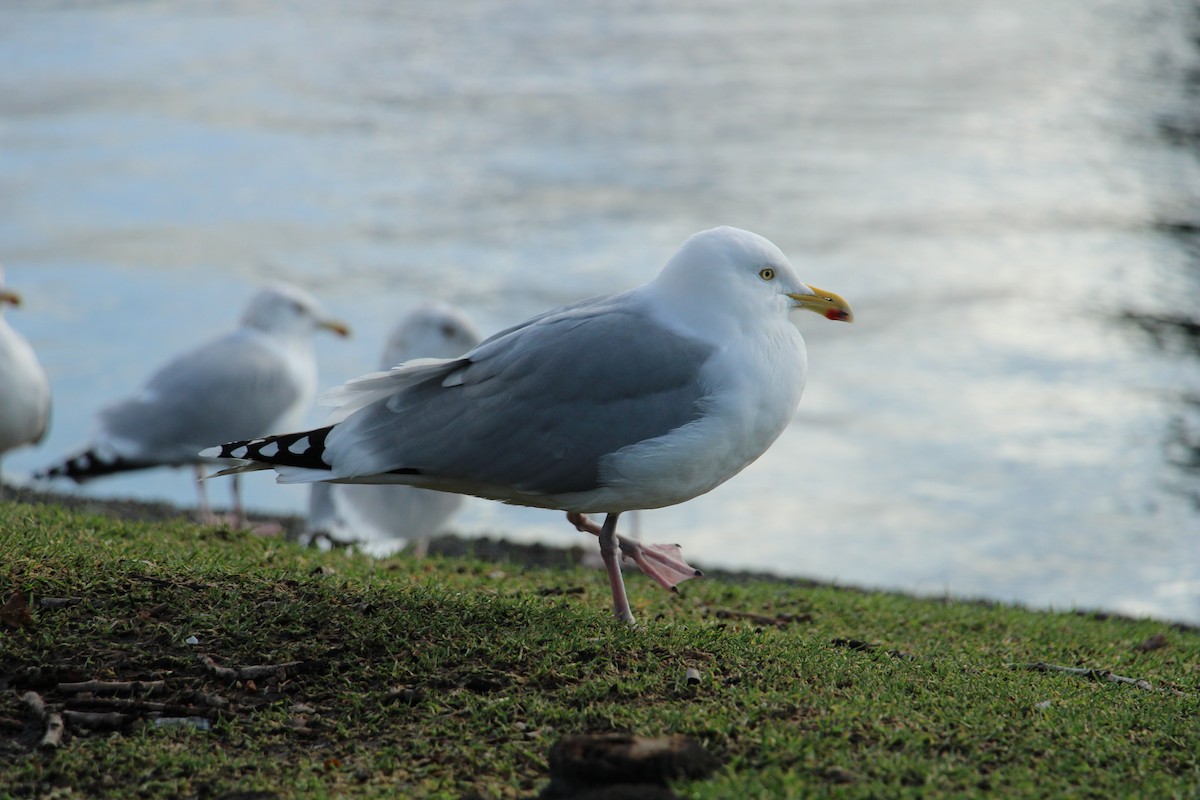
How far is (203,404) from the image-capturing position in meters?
8.23

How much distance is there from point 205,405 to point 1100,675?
5.67m

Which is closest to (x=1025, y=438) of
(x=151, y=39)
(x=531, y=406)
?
(x=531, y=406)

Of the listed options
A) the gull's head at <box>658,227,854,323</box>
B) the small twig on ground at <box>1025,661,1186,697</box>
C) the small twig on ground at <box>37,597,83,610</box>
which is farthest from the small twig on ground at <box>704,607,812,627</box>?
the small twig on ground at <box>37,597,83,610</box>

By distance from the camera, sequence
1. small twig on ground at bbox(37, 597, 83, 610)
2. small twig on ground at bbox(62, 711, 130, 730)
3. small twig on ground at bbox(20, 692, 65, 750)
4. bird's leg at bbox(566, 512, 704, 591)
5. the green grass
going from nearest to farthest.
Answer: the green grass → small twig on ground at bbox(20, 692, 65, 750) → small twig on ground at bbox(62, 711, 130, 730) → small twig on ground at bbox(37, 597, 83, 610) → bird's leg at bbox(566, 512, 704, 591)

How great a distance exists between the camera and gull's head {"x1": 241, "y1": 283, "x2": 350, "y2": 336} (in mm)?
8633

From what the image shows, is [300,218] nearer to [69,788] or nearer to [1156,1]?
[69,788]

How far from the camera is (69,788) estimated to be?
3.19 meters

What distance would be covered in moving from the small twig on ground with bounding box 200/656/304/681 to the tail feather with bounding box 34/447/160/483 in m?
5.01

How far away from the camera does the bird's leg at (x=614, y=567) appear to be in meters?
4.30

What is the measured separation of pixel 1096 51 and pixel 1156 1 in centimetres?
567

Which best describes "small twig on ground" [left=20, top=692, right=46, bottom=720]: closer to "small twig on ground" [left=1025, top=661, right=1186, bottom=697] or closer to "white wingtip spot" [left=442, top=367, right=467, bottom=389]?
"white wingtip spot" [left=442, top=367, right=467, bottom=389]

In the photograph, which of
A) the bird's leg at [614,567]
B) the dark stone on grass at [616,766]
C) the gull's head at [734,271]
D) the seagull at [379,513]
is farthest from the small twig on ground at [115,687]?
the seagull at [379,513]

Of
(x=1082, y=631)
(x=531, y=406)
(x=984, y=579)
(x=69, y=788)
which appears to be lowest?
(x=984, y=579)

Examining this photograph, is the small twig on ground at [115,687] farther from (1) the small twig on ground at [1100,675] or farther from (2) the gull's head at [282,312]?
(2) the gull's head at [282,312]
